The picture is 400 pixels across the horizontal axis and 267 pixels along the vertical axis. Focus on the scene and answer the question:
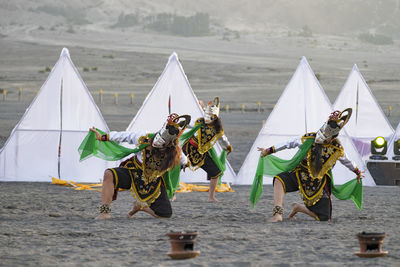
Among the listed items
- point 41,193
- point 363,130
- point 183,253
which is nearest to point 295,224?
point 183,253

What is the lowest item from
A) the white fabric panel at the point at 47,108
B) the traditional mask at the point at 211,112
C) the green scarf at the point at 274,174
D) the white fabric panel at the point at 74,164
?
the green scarf at the point at 274,174

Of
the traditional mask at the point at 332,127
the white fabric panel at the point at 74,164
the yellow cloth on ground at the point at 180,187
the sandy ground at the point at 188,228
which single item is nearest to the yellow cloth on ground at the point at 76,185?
the yellow cloth on ground at the point at 180,187

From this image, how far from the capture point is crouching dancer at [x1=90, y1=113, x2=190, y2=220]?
8930mm

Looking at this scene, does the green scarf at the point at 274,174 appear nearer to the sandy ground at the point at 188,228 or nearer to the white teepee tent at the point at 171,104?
the sandy ground at the point at 188,228

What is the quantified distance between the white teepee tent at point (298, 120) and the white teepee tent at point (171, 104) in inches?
28.4

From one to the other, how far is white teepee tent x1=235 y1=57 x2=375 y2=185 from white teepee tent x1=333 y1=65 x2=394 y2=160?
4249 millimetres

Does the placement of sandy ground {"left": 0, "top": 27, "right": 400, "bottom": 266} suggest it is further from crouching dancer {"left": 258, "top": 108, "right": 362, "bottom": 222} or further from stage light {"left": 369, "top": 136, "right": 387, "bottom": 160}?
stage light {"left": 369, "top": 136, "right": 387, "bottom": 160}

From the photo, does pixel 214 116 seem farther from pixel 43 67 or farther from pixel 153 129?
pixel 43 67

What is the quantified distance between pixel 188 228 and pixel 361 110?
10441 mm

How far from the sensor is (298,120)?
13.9m

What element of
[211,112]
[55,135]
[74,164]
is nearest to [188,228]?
[211,112]

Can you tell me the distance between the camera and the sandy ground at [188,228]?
6.77m

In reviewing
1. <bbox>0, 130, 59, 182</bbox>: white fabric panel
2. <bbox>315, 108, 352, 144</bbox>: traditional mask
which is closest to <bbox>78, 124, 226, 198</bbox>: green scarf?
<bbox>315, 108, 352, 144</bbox>: traditional mask

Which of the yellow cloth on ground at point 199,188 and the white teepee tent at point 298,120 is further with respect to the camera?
the white teepee tent at point 298,120
